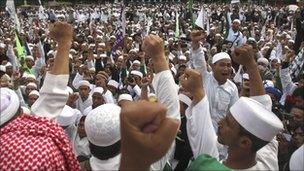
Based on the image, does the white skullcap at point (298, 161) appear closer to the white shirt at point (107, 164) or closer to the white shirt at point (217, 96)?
the white shirt at point (107, 164)

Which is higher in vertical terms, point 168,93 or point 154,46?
point 154,46

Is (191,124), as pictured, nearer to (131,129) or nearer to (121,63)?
(131,129)

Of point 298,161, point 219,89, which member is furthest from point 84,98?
point 298,161

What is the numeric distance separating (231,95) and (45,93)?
2626 mm

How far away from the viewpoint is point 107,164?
209 centimetres

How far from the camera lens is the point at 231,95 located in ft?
14.8

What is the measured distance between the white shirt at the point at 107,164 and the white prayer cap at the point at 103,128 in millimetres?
81

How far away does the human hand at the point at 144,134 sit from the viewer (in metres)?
1.42

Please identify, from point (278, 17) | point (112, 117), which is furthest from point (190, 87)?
point (278, 17)

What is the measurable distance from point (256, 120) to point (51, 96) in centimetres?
104

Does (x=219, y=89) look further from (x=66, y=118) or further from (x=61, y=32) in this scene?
(x=61, y=32)

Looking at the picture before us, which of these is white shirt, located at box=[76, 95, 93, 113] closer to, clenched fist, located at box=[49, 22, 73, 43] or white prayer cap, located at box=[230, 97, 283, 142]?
clenched fist, located at box=[49, 22, 73, 43]

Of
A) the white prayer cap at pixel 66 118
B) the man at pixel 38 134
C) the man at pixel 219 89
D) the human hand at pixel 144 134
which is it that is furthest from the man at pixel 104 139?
the man at pixel 219 89

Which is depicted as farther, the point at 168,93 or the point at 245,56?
the point at 245,56
